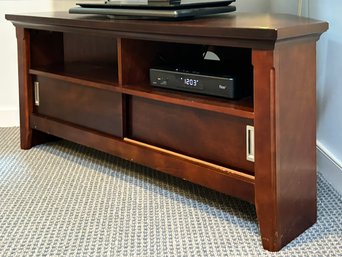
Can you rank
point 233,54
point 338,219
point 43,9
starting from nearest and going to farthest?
point 338,219 → point 233,54 → point 43,9

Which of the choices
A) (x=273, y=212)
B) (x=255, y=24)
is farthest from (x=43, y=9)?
(x=273, y=212)

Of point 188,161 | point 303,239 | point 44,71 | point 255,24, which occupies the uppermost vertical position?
point 255,24

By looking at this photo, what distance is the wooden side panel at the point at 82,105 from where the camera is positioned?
155 cm

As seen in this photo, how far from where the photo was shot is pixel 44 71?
5.86ft

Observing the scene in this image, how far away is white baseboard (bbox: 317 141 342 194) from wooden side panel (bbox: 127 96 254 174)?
0.39 meters

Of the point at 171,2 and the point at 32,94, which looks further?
the point at 32,94

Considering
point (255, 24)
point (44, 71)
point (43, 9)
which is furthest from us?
point (43, 9)

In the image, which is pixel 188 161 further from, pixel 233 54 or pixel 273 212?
pixel 233 54

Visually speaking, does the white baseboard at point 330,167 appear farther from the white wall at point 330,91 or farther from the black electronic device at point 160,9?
the black electronic device at point 160,9

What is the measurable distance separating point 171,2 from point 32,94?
74 cm

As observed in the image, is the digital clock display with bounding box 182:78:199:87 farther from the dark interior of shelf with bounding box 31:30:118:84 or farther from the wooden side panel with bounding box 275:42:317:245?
the dark interior of shelf with bounding box 31:30:118:84

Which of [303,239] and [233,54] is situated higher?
[233,54]

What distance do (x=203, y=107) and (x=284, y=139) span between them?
0.22 metres

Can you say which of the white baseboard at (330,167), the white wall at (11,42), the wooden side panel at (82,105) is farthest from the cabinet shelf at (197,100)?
the white wall at (11,42)
